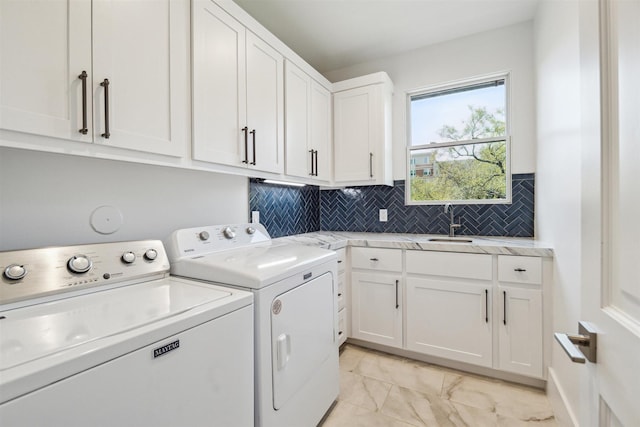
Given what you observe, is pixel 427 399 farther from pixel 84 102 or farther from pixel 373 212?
pixel 84 102

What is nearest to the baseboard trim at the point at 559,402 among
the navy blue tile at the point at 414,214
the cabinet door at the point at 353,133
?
the navy blue tile at the point at 414,214

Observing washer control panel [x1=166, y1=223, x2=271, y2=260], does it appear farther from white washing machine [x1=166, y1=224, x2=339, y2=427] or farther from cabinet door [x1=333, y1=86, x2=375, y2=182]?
cabinet door [x1=333, y1=86, x2=375, y2=182]

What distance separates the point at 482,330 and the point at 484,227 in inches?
35.6

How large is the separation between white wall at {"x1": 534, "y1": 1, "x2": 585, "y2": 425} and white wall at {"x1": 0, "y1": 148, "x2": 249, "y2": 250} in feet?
6.69

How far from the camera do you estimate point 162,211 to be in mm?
1634

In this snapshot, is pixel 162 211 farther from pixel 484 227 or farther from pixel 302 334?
pixel 484 227

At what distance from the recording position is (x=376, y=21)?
2293mm

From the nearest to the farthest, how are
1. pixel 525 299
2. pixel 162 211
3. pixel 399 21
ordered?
pixel 162 211 → pixel 525 299 → pixel 399 21

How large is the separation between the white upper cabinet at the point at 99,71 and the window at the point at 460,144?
214 cm

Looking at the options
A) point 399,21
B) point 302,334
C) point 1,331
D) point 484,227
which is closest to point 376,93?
point 399,21

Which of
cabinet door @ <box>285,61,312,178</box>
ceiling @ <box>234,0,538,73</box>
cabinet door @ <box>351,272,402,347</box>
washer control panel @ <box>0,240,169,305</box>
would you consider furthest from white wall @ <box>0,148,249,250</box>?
ceiling @ <box>234,0,538,73</box>

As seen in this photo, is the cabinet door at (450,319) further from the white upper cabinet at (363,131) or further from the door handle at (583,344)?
the door handle at (583,344)

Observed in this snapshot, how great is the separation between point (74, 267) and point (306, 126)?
1825 millimetres

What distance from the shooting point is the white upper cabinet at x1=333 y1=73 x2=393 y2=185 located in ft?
8.61
